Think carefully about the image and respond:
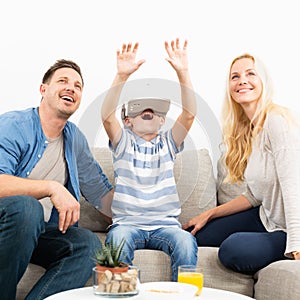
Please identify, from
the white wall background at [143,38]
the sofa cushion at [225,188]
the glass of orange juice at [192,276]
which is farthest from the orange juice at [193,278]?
the white wall background at [143,38]

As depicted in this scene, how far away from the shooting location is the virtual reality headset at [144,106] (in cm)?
209

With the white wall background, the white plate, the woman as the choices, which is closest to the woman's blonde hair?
the woman

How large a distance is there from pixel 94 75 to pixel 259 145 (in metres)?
1.00

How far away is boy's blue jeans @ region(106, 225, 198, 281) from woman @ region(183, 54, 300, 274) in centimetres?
12

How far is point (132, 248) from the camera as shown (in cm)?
201

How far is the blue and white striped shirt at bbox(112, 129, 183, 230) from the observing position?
2102 millimetres

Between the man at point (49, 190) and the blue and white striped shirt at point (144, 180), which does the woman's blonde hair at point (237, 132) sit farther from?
the man at point (49, 190)

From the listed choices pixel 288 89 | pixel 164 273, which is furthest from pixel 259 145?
pixel 288 89

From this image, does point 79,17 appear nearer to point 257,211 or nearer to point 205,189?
point 205,189

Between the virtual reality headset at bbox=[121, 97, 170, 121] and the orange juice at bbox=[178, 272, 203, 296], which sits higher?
the virtual reality headset at bbox=[121, 97, 170, 121]

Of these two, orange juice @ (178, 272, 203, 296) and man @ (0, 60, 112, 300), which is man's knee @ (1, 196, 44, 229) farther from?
orange juice @ (178, 272, 203, 296)

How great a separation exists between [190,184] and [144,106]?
370 mm

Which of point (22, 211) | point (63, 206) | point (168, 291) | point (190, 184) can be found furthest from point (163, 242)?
point (168, 291)

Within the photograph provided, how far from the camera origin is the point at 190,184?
2.24 m
